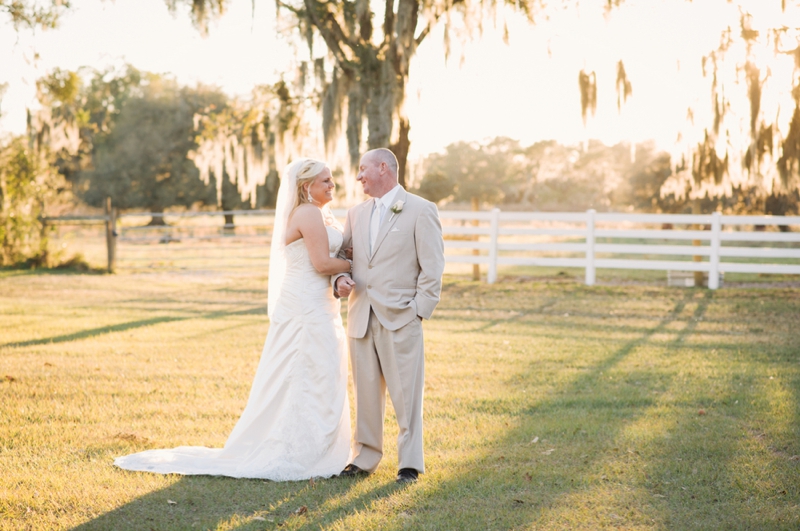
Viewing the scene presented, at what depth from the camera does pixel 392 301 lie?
452 cm

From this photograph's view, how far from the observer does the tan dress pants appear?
14.9 feet

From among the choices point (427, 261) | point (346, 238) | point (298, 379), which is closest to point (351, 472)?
point (298, 379)

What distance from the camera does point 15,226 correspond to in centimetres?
1856

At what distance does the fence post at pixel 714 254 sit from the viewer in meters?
13.8

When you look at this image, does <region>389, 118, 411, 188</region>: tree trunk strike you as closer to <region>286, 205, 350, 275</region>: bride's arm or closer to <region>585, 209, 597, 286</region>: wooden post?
<region>585, 209, 597, 286</region>: wooden post

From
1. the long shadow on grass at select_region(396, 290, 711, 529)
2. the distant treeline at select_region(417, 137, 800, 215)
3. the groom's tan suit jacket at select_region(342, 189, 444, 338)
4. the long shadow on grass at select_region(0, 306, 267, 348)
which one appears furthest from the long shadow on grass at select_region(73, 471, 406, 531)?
the distant treeline at select_region(417, 137, 800, 215)

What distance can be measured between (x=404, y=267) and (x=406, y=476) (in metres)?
1.28

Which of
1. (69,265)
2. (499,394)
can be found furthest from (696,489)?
(69,265)

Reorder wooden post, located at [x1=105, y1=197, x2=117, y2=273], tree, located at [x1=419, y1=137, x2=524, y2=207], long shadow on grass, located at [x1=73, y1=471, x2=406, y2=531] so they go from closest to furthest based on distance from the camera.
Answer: long shadow on grass, located at [x1=73, y1=471, x2=406, y2=531] < wooden post, located at [x1=105, y1=197, x2=117, y2=273] < tree, located at [x1=419, y1=137, x2=524, y2=207]

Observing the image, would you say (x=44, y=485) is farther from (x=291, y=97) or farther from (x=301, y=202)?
(x=291, y=97)

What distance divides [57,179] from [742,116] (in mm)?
18088

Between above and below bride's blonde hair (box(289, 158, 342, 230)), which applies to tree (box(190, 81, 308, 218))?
above

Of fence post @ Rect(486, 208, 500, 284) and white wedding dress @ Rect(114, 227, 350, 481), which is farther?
fence post @ Rect(486, 208, 500, 284)

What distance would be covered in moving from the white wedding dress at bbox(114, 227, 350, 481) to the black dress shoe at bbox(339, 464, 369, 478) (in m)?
0.04
